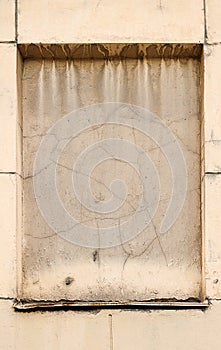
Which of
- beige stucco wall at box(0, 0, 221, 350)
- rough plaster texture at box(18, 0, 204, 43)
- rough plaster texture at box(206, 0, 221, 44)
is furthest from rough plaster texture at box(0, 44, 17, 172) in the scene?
rough plaster texture at box(206, 0, 221, 44)

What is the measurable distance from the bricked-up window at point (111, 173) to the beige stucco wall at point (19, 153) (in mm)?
125

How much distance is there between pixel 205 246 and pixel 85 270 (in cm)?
80

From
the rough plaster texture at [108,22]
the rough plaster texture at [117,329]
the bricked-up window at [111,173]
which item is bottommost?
the rough plaster texture at [117,329]

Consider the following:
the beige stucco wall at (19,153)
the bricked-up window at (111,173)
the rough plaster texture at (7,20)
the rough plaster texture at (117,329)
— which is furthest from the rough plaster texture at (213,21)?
the rough plaster texture at (117,329)

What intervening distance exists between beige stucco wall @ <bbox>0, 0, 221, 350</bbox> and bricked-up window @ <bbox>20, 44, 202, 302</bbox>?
125 mm

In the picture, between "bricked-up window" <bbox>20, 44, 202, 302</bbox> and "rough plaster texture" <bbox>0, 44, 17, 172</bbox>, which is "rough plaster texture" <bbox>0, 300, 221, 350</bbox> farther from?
"rough plaster texture" <bbox>0, 44, 17, 172</bbox>

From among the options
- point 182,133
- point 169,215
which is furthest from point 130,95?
point 169,215

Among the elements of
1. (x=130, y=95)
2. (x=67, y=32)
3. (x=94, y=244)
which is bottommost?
(x=94, y=244)

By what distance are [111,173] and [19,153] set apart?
615mm

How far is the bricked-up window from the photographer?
624 cm

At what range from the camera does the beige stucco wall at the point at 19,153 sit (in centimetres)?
602

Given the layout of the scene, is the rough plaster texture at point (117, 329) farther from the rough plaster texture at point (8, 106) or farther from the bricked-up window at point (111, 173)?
the rough plaster texture at point (8, 106)

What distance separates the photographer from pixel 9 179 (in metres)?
6.09

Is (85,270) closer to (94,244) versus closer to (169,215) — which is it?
(94,244)
